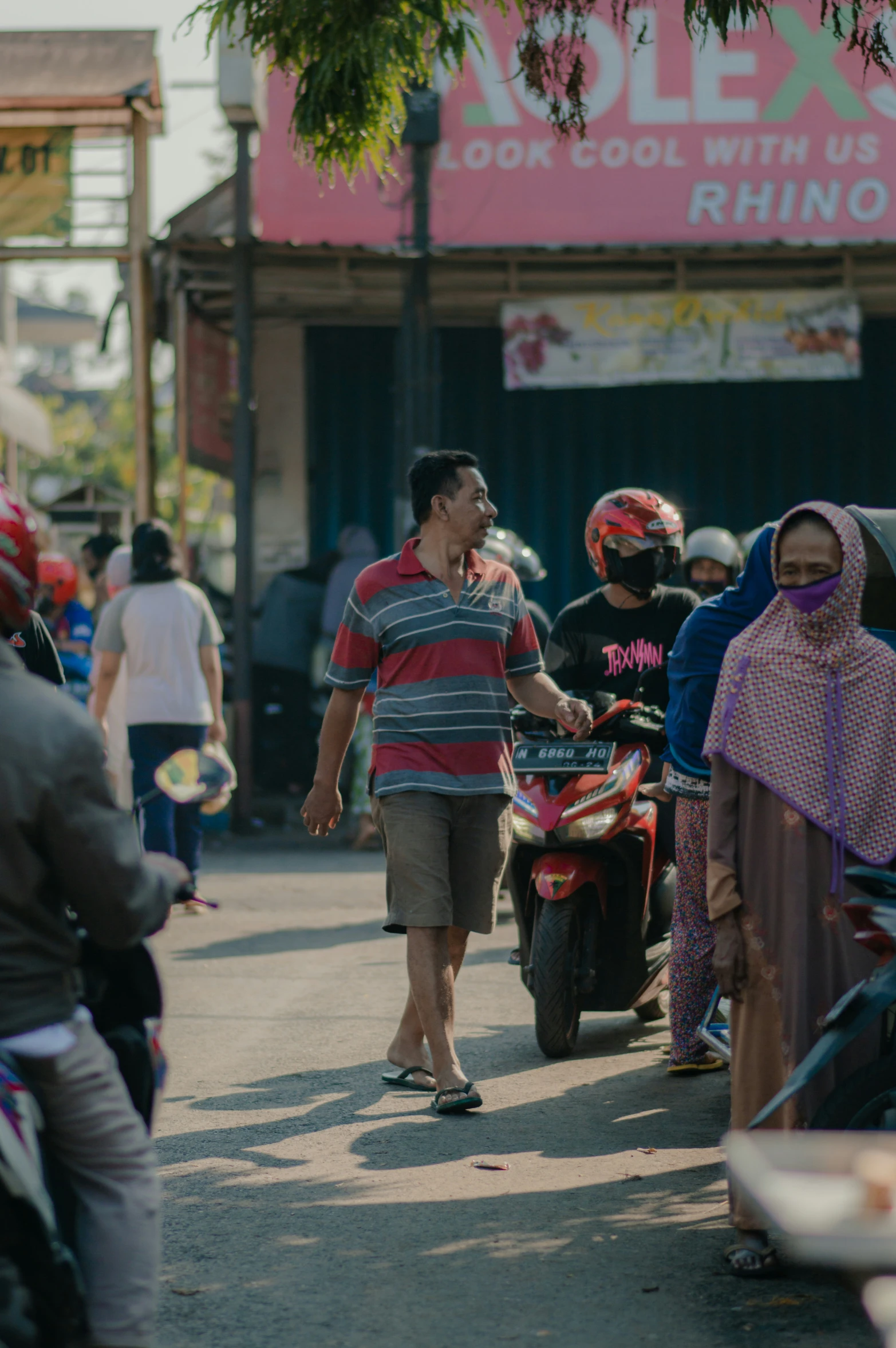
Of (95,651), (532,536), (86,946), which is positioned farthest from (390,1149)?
(532,536)

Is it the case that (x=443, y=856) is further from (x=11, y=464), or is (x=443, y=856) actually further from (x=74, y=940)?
(x=11, y=464)

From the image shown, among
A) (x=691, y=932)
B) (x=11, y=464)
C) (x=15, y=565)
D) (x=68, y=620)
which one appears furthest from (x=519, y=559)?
(x=11, y=464)

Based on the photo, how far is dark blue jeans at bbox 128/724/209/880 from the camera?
909 centimetres

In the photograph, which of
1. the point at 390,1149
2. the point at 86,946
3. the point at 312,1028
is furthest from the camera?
the point at 312,1028

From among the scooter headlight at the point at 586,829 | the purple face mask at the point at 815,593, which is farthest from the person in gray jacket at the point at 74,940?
the scooter headlight at the point at 586,829

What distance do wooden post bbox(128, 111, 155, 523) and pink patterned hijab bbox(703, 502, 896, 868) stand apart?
1042 centimetres

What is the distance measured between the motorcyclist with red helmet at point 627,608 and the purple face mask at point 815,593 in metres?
2.49

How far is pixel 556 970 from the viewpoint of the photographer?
5.96 meters

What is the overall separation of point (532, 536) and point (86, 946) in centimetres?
1286

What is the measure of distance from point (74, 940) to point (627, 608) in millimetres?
4034

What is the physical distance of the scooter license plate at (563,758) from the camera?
20.0ft

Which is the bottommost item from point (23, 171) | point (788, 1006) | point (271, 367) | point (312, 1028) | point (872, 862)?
point (312, 1028)

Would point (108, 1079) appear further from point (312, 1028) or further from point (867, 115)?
point (867, 115)

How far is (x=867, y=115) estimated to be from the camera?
46.2 ft
